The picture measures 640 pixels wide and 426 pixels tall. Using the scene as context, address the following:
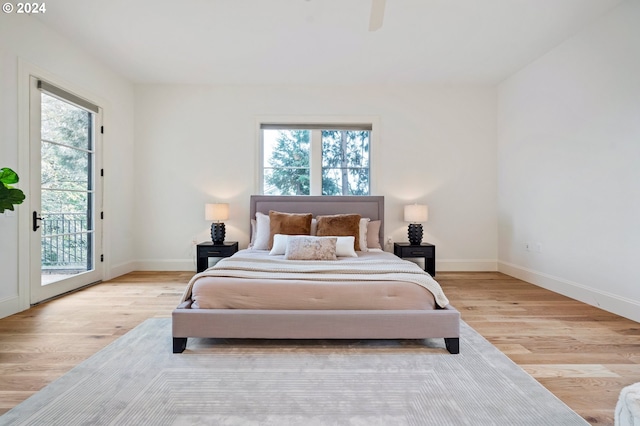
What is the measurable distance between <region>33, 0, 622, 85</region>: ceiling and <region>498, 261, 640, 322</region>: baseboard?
2755 millimetres

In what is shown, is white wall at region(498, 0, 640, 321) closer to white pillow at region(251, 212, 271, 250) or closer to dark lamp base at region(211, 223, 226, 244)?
white pillow at region(251, 212, 271, 250)

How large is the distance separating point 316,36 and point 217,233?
2.81 metres

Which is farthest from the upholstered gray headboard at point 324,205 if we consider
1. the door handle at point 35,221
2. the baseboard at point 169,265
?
the door handle at point 35,221

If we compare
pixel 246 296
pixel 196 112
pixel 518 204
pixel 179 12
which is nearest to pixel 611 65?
pixel 518 204

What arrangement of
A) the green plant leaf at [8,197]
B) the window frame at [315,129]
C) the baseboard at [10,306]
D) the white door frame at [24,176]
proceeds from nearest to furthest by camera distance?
1. the green plant leaf at [8,197]
2. the baseboard at [10,306]
3. the white door frame at [24,176]
4. the window frame at [315,129]

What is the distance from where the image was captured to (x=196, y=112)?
4.93m

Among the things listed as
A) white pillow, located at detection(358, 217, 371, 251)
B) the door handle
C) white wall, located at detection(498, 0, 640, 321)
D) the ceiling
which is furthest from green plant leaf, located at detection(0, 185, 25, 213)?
white wall, located at detection(498, 0, 640, 321)

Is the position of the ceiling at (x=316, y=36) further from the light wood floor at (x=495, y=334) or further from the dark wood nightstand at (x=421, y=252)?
the light wood floor at (x=495, y=334)

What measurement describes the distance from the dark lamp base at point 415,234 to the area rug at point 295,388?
2.25m

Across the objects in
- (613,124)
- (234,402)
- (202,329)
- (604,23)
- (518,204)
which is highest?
(604,23)

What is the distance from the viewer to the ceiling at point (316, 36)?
3000 mm

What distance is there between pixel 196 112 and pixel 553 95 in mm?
4841

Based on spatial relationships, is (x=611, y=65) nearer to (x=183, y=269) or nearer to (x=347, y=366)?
(x=347, y=366)

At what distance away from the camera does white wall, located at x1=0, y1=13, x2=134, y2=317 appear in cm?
296
